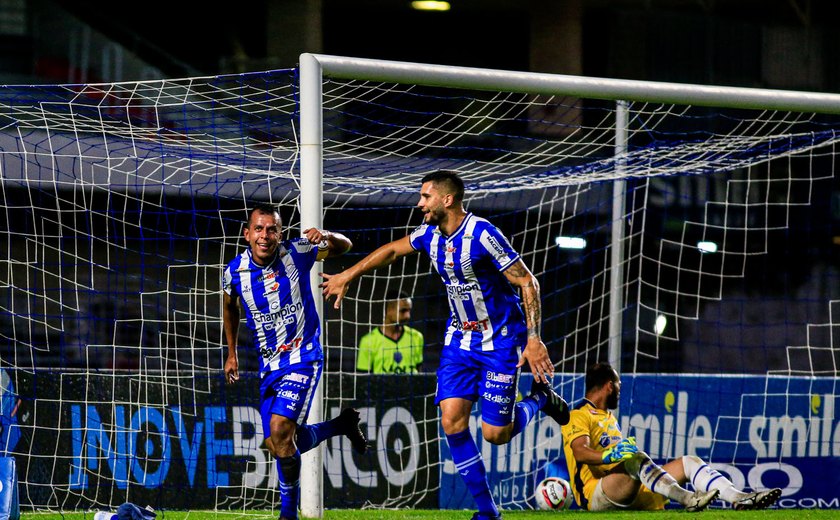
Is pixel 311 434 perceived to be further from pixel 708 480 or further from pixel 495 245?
pixel 708 480

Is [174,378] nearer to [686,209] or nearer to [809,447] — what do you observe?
[809,447]

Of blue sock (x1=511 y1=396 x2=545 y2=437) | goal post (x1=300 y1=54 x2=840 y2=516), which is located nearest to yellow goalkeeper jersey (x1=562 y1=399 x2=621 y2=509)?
blue sock (x1=511 y1=396 x2=545 y2=437)

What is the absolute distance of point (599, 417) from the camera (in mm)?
7371

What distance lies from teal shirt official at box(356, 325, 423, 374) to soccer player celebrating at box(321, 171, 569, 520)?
3878mm

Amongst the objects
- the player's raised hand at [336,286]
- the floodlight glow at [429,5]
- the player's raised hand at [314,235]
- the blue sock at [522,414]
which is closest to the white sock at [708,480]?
the blue sock at [522,414]

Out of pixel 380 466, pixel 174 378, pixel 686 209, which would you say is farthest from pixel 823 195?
pixel 174 378

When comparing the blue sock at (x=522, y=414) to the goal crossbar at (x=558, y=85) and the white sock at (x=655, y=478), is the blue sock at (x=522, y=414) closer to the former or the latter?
the white sock at (x=655, y=478)

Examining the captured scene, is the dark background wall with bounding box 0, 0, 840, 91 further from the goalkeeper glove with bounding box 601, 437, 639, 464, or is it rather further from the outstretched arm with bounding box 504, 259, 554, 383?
the outstretched arm with bounding box 504, 259, 554, 383

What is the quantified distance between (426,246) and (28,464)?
11.9ft

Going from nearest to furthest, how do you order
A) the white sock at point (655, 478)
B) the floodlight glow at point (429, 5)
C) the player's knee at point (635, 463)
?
the white sock at point (655, 478) < the player's knee at point (635, 463) < the floodlight glow at point (429, 5)

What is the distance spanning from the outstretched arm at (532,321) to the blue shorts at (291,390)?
1161 mm

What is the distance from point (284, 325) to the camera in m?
6.05

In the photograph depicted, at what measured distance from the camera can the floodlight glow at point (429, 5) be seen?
19188mm

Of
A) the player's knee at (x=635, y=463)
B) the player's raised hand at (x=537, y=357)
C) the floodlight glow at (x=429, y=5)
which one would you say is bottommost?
the player's knee at (x=635, y=463)
